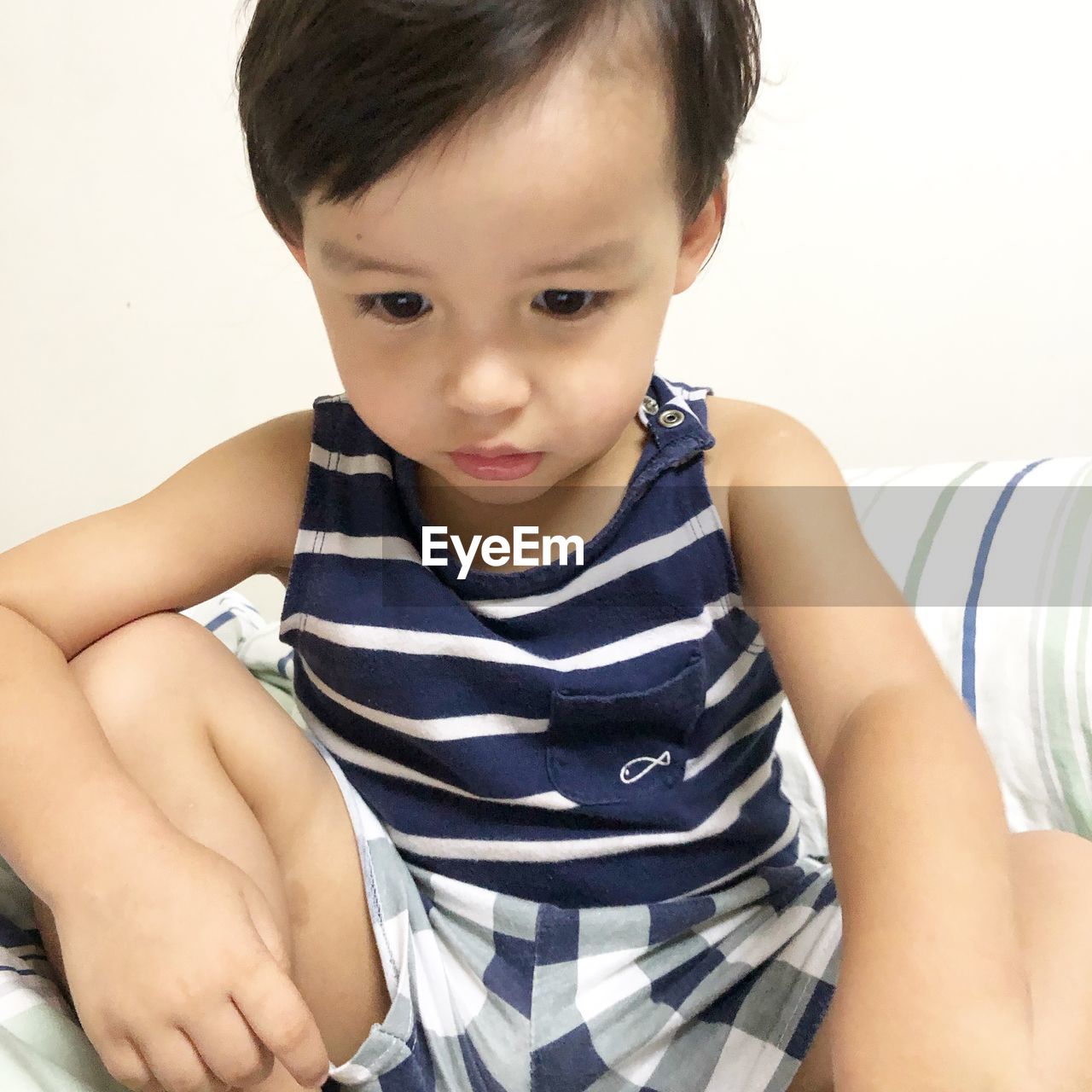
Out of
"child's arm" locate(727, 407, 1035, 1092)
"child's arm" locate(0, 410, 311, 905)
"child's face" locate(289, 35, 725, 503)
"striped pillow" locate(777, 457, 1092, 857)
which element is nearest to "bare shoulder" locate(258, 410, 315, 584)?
"child's arm" locate(0, 410, 311, 905)

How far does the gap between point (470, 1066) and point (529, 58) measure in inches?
16.3

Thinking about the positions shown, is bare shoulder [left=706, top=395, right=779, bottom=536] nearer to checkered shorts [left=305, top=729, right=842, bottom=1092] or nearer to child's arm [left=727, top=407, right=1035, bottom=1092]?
child's arm [left=727, top=407, right=1035, bottom=1092]

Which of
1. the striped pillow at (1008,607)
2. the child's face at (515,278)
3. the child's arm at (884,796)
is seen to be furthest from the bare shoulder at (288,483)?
the striped pillow at (1008,607)

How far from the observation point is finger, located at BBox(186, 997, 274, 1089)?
0.35 m

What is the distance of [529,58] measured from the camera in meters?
0.34

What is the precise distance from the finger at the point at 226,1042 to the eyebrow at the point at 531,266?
10.3 inches

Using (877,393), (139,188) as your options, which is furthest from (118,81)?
(877,393)

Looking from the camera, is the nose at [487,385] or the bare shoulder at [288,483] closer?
the nose at [487,385]

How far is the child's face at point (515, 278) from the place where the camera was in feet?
1.13

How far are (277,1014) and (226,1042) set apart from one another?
19 mm

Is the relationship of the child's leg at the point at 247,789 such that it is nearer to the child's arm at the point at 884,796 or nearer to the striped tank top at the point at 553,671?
the striped tank top at the point at 553,671

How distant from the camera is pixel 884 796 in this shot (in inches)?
14.6

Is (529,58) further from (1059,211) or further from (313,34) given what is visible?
(1059,211)

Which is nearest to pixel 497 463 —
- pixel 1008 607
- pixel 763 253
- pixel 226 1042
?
pixel 226 1042
